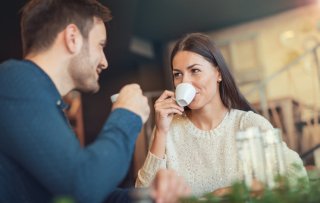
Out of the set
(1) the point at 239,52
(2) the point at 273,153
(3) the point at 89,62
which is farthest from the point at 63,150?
(1) the point at 239,52

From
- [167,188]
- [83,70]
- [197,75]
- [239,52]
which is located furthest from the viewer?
[239,52]

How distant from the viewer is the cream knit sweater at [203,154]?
1.65 metres

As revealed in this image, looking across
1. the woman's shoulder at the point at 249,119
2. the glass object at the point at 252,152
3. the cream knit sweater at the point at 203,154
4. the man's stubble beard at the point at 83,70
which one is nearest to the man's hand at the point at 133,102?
the man's stubble beard at the point at 83,70

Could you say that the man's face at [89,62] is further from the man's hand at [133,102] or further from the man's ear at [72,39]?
the man's hand at [133,102]

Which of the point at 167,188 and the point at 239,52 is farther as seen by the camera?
the point at 239,52

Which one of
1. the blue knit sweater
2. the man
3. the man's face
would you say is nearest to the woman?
the man

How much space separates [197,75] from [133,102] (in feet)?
2.84

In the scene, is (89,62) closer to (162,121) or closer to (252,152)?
(252,152)

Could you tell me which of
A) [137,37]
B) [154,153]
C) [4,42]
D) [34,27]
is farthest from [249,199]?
[137,37]

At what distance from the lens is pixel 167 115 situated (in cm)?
175

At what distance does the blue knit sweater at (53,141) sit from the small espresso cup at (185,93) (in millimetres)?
768

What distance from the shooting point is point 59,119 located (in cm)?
90

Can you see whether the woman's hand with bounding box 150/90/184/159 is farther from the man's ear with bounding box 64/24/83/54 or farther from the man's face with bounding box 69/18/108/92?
the man's ear with bounding box 64/24/83/54

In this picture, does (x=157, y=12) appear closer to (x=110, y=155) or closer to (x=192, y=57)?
(x=192, y=57)
